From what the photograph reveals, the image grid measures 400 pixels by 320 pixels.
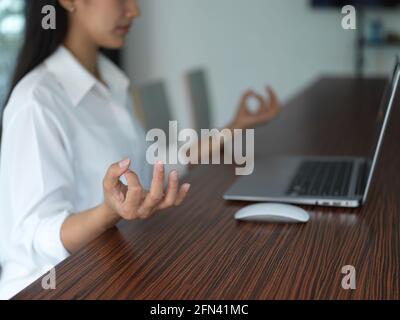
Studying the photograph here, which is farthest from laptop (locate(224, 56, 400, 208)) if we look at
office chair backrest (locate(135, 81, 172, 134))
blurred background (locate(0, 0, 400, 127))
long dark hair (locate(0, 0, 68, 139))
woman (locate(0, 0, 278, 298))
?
blurred background (locate(0, 0, 400, 127))

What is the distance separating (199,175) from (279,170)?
0.57 ft

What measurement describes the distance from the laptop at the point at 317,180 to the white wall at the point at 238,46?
3.01m

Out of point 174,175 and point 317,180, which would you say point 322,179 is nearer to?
point 317,180

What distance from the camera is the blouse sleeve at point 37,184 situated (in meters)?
1.02

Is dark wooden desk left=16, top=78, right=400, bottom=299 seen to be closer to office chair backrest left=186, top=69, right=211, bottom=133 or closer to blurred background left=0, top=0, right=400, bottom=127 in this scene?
office chair backrest left=186, top=69, right=211, bottom=133

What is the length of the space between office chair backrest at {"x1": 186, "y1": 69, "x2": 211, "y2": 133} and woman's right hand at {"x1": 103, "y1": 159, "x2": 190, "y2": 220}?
6.03 ft

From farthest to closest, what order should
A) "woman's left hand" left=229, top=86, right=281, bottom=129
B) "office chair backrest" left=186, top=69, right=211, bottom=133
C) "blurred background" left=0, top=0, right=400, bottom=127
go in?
"blurred background" left=0, top=0, right=400, bottom=127 < "office chair backrest" left=186, top=69, right=211, bottom=133 < "woman's left hand" left=229, top=86, right=281, bottom=129

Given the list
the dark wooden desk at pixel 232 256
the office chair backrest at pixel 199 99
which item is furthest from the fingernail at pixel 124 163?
the office chair backrest at pixel 199 99

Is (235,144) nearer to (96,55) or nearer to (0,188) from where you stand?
(96,55)

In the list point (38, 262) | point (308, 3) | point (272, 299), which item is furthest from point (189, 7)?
point (272, 299)

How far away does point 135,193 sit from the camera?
2.69 feet

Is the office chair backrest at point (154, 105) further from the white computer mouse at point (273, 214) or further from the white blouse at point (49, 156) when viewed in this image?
the white computer mouse at point (273, 214)

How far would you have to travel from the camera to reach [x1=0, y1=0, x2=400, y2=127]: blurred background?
169 inches

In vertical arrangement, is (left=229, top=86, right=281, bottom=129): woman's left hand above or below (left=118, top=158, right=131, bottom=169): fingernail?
below
